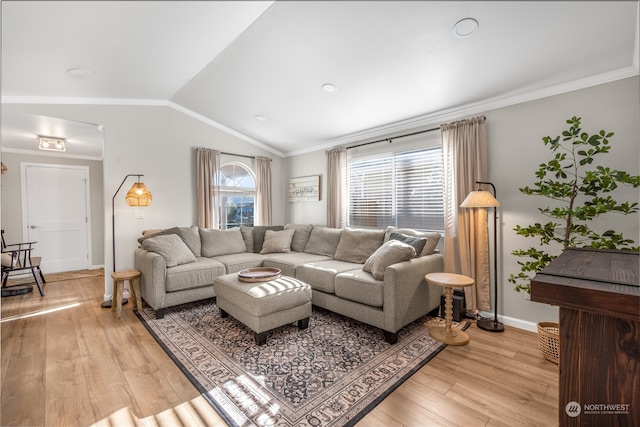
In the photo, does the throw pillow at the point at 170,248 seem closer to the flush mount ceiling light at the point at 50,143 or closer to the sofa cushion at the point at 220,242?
the sofa cushion at the point at 220,242

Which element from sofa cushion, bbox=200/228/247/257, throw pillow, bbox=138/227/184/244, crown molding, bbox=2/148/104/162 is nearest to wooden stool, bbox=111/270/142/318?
throw pillow, bbox=138/227/184/244

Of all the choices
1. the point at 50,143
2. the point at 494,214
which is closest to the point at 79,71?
the point at 50,143

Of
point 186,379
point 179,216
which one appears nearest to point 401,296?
point 186,379

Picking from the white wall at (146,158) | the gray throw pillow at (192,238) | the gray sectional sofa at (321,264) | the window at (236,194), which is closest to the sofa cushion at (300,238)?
the gray sectional sofa at (321,264)

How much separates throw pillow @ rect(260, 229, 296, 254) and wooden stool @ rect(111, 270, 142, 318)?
5.34 ft

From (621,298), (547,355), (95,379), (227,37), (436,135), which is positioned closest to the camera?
(621,298)

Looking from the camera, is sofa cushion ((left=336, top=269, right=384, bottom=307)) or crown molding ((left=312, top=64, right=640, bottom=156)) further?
sofa cushion ((left=336, top=269, right=384, bottom=307))

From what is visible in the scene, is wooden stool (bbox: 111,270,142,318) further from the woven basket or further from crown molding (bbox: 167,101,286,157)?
the woven basket

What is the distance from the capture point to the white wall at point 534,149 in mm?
2299

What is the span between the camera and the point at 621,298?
658 mm

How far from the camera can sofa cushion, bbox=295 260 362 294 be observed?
301cm

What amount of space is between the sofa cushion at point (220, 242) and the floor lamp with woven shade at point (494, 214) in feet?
10.2

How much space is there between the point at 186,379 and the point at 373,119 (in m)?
3.33

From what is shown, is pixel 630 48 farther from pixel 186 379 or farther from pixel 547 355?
pixel 186 379
